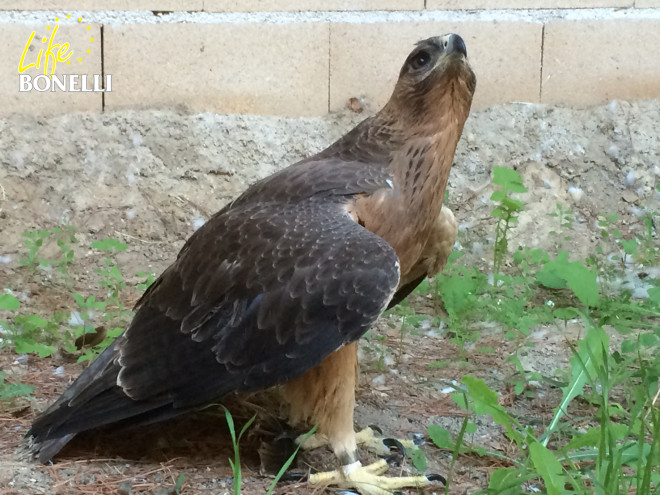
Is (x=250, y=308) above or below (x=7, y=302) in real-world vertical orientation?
above

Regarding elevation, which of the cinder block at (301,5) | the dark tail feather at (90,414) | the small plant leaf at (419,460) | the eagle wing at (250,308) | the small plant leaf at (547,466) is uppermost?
the cinder block at (301,5)

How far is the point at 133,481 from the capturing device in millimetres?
2291

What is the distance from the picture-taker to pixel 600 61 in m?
4.77

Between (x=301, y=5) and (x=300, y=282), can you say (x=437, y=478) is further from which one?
(x=301, y=5)

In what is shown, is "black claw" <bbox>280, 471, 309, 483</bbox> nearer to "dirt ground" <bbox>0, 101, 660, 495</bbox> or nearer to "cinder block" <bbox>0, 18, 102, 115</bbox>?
"dirt ground" <bbox>0, 101, 660, 495</bbox>

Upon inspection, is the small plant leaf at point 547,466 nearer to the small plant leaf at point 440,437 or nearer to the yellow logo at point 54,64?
the small plant leaf at point 440,437

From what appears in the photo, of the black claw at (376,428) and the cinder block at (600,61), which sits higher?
the cinder block at (600,61)

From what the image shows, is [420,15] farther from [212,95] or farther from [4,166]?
[4,166]

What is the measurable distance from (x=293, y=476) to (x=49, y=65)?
320 cm

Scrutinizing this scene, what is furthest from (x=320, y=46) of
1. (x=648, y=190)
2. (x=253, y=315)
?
(x=253, y=315)

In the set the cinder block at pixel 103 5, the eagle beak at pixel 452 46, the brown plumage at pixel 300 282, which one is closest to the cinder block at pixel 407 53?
the cinder block at pixel 103 5

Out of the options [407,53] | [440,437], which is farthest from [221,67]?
[440,437]

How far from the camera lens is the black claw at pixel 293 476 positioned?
7.93ft

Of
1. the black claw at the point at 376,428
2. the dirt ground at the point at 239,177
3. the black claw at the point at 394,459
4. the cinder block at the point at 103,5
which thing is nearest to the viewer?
the black claw at the point at 394,459
